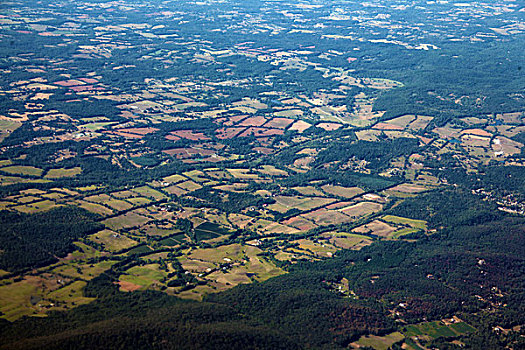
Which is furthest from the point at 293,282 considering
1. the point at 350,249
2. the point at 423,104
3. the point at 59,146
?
the point at 423,104

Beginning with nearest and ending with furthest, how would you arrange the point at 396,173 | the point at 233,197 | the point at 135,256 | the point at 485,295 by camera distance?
the point at 485,295, the point at 135,256, the point at 233,197, the point at 396,173

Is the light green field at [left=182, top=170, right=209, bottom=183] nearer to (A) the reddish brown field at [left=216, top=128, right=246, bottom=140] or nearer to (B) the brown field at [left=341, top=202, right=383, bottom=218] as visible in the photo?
(A) the reddish brown field at [left=216, top=128, right=246, bottom=140]

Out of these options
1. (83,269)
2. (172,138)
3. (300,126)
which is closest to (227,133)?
(172,138)

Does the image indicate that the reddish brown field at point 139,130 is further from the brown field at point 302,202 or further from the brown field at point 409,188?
the brown field at point 409,188

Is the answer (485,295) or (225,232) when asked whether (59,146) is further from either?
(485,295)

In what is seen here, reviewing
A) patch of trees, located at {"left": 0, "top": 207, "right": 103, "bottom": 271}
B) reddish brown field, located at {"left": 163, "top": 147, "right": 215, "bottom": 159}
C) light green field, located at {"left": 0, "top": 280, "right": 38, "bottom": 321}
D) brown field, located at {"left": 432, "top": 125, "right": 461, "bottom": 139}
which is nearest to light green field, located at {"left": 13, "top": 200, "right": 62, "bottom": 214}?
patch of trees, located at {"left": 0, "top": 207, "right": 103, "bottom": 271}

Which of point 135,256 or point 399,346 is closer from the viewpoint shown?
point 399,346
